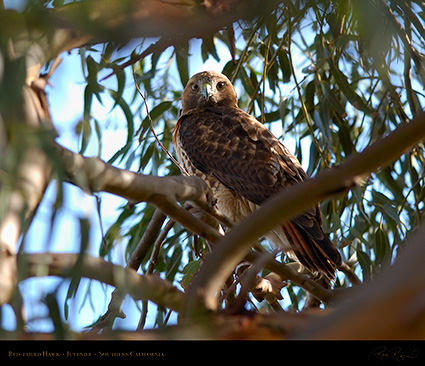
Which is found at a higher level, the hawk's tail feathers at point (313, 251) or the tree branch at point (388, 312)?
the hawk's tail feathers at point (313, 251)

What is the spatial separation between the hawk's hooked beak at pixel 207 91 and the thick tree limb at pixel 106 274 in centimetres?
255

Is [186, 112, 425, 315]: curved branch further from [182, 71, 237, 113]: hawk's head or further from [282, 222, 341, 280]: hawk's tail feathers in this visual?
[182, 71, 237, 113]: hawk's head

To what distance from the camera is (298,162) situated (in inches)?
128

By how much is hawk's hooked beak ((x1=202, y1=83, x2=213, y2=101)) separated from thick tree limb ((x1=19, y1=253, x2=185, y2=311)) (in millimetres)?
2546

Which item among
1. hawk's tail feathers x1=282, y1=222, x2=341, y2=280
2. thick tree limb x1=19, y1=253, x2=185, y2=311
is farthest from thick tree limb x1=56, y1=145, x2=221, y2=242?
hawk's tail feathers x1=282, y1=222, x2=341, y2=280

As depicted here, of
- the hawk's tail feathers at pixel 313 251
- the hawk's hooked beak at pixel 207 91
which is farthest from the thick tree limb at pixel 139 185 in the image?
the hawk's hooked beak at pixel 207 91

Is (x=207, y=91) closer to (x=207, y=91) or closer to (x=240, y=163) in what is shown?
(x=207, y=91)

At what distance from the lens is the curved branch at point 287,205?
102 centimetres

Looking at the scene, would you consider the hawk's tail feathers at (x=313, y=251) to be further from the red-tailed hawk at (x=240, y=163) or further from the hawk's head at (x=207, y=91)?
the hawk's head at (x=207, y=91)

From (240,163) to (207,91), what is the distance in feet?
2.03

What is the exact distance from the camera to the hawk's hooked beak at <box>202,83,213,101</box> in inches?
142
